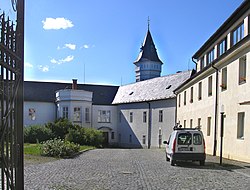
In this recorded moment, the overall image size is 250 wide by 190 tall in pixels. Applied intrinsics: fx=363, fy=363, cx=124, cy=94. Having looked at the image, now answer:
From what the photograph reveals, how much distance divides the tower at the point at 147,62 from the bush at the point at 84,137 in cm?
3834


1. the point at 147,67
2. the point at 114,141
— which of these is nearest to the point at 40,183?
the point at 114,141

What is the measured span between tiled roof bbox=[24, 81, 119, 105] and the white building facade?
103 feet

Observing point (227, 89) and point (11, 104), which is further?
point (227, 89)

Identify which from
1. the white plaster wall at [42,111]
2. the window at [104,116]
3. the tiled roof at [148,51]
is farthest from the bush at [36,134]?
the tiled roof at [148,51]

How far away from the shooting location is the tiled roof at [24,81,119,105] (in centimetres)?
5938

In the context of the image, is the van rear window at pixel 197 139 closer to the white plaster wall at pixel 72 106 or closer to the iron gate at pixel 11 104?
the iron gate at pixel 11 104

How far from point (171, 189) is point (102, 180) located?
2504 mm

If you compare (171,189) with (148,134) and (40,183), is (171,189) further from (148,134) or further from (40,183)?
(148,134)

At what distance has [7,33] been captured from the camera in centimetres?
362

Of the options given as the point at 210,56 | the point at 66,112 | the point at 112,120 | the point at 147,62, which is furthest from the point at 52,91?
the point at 210,56

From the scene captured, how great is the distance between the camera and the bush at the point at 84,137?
127 ft

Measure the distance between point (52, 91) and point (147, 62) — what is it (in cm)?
2496

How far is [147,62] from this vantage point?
78375mm

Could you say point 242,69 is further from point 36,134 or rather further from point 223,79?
point 36,134
